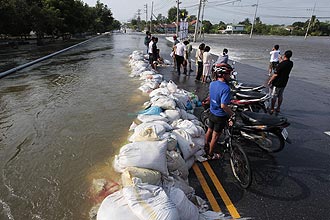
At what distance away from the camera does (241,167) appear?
3498 mm

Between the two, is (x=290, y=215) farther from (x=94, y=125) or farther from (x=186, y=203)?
(x=94, y=125)

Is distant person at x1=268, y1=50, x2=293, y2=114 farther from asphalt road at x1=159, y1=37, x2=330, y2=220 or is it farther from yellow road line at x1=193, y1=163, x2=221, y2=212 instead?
yellow road line at x1=193, y1=163, x2=221, y2=212

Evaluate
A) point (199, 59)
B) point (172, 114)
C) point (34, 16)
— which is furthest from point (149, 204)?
point (34, 16)

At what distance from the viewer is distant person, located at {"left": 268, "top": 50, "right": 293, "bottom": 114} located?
5.89 m

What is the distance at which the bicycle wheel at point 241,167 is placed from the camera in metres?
3.32

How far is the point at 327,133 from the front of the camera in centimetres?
525

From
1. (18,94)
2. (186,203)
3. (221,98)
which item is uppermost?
(221,98)

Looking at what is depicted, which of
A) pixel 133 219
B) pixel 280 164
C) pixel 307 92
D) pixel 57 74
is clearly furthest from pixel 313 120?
pixel 57 74

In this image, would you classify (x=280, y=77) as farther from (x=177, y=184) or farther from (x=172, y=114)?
(x=177, y=184)

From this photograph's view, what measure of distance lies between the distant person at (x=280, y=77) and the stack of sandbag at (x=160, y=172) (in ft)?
8.38

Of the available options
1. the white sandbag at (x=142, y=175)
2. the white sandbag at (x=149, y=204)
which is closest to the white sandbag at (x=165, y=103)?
the white sandbag at (x=142, y=175)

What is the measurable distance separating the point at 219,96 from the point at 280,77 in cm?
344

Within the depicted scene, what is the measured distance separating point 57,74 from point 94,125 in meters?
7.12

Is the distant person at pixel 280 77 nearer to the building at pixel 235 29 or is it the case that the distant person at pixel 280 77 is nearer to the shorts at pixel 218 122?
the shorts at pixel 218 122
